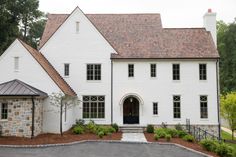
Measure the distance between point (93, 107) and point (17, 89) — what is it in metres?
7.96

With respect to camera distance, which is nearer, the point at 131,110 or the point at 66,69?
the point at 66,69

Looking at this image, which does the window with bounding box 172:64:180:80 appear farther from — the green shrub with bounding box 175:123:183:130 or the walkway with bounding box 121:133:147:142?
the walkway with bounding box 121:133:147:142

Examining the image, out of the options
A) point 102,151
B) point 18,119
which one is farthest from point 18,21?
point 102,151

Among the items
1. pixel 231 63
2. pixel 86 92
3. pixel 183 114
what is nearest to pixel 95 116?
pixel 86 92

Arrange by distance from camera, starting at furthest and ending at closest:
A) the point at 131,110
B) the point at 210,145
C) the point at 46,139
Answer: the point at 131,110
the point at 46,139
the point at 210,145

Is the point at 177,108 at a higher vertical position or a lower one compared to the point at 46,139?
higher

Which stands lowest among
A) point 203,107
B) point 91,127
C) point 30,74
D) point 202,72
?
point 91,127

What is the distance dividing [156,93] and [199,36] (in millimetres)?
7026

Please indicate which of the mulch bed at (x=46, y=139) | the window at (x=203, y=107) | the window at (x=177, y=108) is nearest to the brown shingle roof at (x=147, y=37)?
the window at (x=203, y=107)

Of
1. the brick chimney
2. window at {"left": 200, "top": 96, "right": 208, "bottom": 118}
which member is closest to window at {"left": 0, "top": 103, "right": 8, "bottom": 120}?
window at {"left": 200, "top": 96, "right": 208, "bottom": 118}

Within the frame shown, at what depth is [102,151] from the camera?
17875 mm

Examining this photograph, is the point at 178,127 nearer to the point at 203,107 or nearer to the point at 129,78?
the point at 203,107

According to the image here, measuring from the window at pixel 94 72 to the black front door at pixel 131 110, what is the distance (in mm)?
3339

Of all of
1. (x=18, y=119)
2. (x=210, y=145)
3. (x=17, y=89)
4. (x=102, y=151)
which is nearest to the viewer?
(x=102, y=151)
